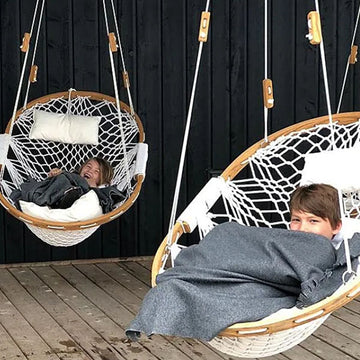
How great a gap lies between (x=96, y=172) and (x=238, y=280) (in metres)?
2.07

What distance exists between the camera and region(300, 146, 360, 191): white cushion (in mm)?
2994

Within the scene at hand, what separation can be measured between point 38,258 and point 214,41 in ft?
5.05

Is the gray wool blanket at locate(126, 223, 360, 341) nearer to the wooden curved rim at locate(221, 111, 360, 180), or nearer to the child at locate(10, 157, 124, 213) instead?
the wooden curved rim at locate(221, 111, 360, 180)

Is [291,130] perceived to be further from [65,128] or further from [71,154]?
[71,154]

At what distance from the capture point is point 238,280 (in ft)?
7.32

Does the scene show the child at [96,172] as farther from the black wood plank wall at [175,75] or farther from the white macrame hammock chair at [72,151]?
the black wood plank wall at [175,75]

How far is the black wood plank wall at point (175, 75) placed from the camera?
480cm

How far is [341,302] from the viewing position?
211 cm

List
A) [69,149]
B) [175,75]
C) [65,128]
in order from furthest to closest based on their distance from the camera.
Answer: [175,75]
[69,149]
[65,128]

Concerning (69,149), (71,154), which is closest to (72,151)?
(71,154)

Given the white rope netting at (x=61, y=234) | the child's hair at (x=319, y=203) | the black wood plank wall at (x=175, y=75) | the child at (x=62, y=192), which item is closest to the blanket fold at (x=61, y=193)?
the child at (x=62, y=192)

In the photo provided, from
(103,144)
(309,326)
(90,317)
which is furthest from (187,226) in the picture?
(103,144)

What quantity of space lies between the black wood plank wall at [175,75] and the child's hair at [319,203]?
8.17 ft

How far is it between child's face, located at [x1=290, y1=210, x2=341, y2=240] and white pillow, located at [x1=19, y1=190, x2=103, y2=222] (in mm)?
1326
